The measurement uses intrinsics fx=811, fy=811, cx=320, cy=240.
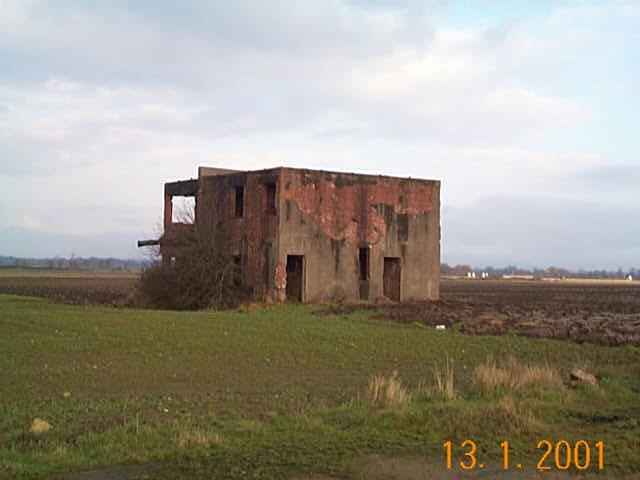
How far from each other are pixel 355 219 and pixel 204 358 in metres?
20.0

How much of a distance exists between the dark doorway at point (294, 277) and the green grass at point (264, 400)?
41.8 feet

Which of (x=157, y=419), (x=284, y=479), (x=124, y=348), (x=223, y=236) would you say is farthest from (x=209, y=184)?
(x=284, y=479)

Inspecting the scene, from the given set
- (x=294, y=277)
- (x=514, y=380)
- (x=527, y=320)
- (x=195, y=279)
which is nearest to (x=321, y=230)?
(x=294, y=277)

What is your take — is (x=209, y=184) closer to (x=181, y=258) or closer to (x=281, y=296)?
(x=181, y=258)

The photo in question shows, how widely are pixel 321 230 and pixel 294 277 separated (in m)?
2.60

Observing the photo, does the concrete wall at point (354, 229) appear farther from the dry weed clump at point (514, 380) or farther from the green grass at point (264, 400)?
the dry weed clump at point (514, 380)

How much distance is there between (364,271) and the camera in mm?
38719

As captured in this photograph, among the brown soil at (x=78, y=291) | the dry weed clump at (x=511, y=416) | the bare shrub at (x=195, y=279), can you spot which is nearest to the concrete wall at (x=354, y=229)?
the bare shrub at (x=195, y=279)

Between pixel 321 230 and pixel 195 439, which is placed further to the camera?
pixel 321 230

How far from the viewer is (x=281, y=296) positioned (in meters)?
35.0

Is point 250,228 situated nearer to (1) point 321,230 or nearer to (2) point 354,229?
(1) point 321,230

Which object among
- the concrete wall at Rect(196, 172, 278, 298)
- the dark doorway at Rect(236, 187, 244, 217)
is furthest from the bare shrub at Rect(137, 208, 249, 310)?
the dark doorway at Rect(236, 187, 244, 217)

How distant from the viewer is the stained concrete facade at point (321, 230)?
3547 centimetres

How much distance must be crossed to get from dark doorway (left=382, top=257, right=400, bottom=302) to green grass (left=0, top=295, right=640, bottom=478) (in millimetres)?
15518
